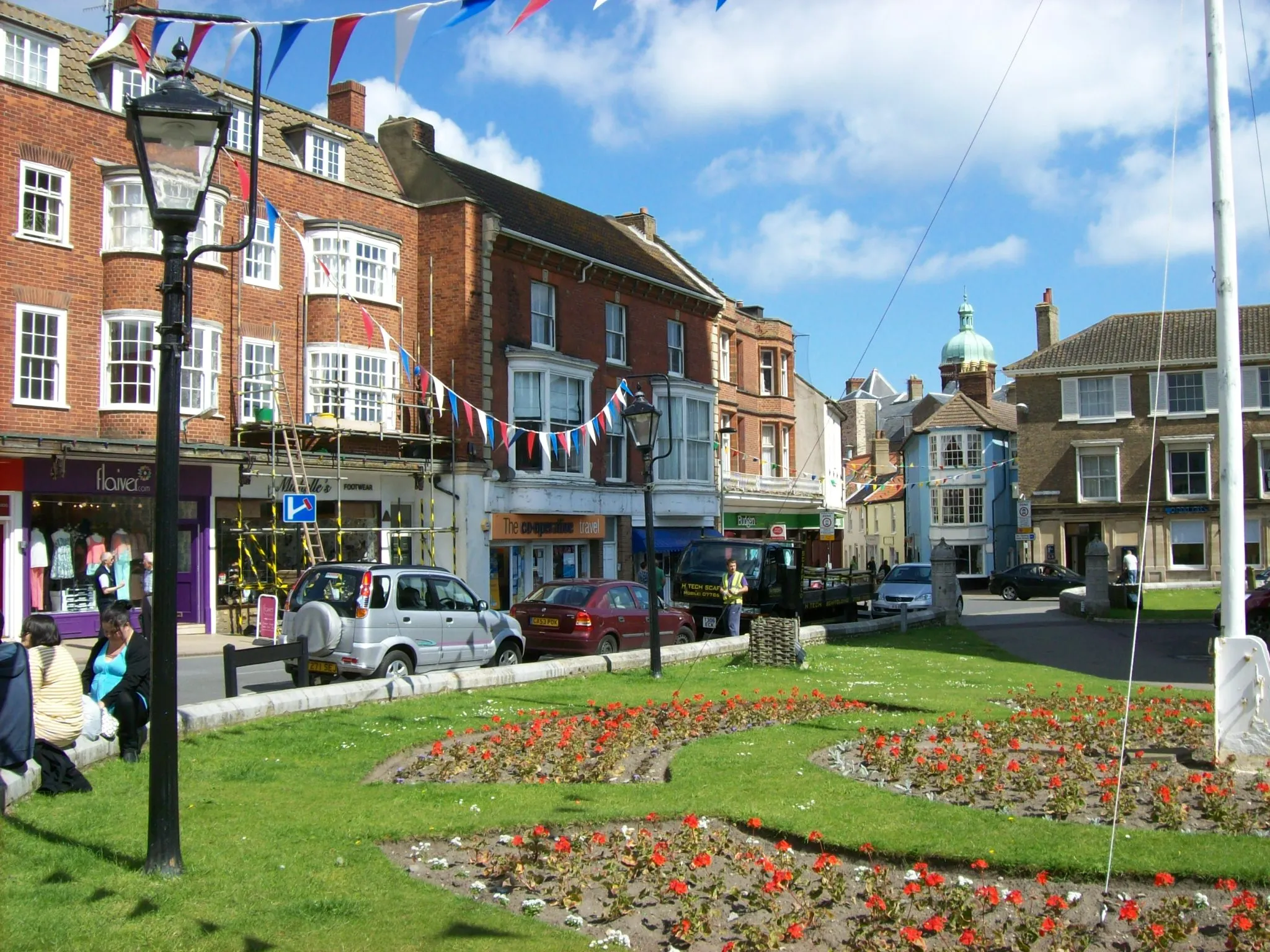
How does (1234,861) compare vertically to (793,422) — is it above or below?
below

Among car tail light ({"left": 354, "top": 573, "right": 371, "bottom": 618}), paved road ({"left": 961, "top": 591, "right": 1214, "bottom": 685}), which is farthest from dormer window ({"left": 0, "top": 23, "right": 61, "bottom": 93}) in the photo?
paved road ({"left": 961, "top": 591, "right": 1214, "bottom": 685})

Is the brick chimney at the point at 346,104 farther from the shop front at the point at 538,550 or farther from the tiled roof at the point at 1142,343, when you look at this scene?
the tiled roof at the point at 1142,343

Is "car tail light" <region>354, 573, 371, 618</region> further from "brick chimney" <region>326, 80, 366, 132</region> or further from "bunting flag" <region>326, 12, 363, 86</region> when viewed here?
"brick chimney" <region>326, 80, 366, 132</region>

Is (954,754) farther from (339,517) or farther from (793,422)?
(793,422)

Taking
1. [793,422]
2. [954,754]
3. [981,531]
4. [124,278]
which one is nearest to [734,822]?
[954,754]

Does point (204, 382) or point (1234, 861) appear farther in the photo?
point (204, 382)

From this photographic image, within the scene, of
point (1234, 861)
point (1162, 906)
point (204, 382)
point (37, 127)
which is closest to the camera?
point (1162, 906)

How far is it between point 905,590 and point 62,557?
23.4 meters

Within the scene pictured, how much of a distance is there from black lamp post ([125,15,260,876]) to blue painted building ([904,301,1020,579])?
2199 inches

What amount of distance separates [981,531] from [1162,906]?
57.8 metres

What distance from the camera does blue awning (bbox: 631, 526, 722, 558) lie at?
120 ft

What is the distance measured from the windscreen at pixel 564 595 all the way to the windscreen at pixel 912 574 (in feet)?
61.5

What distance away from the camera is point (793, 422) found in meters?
51.1

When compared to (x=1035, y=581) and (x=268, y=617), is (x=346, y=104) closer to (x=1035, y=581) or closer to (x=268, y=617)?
(x=268, y=617)
